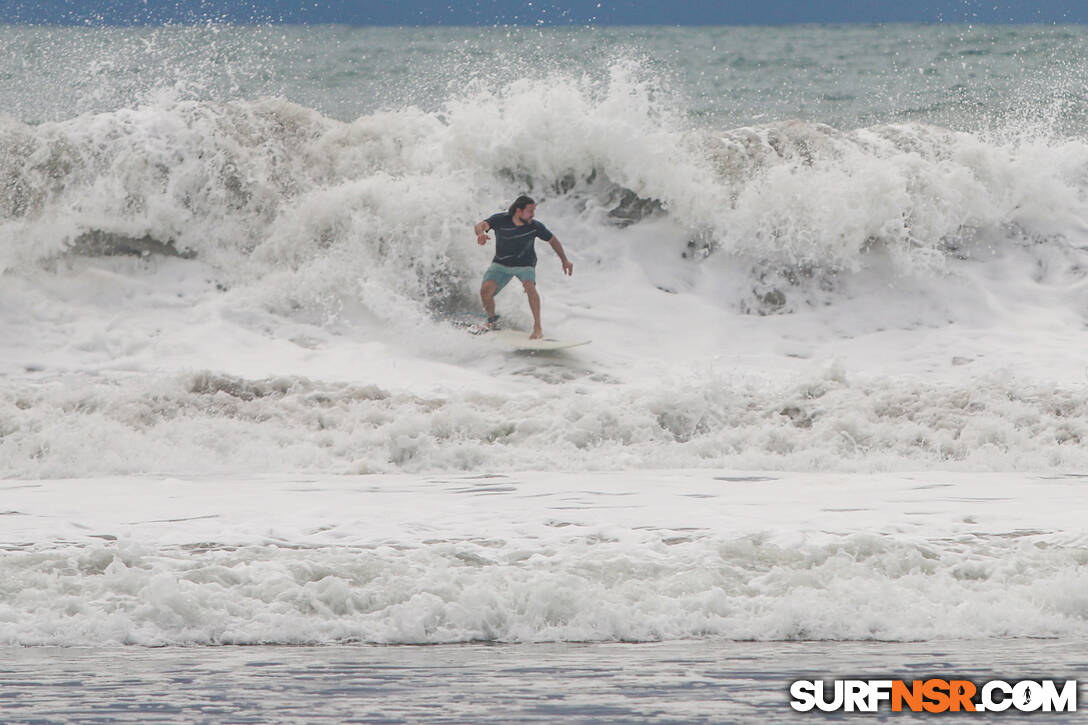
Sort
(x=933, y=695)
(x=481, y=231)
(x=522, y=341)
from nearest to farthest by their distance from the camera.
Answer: (x=933, y=695) < (x=481, y=231) < (x=522, y=341)

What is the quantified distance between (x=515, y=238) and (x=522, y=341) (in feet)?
2.80

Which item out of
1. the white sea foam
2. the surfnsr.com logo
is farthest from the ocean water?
the surfnsr.com logo

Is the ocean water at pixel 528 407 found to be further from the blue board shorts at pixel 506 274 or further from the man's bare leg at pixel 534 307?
the blue board shorts at pixel 506 274

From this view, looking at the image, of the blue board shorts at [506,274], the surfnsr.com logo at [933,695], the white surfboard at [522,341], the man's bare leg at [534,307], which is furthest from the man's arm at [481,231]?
the surfnsr.com logo at [933,695]

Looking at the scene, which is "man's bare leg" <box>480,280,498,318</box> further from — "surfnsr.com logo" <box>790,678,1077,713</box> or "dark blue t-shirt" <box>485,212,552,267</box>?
"surfnsr.com logo" <box>790,678,1077,713</box>

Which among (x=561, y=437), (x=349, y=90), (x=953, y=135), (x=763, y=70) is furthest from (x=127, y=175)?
(x=763, y=70)

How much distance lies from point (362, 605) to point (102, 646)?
2.90 ft

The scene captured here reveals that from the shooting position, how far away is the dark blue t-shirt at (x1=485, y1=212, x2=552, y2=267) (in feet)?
35.8

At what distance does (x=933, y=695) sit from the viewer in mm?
3574

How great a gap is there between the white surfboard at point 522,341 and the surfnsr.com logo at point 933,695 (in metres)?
7.14

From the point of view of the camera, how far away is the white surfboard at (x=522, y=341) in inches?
424

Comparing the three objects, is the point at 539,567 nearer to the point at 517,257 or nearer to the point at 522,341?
the point at 522,341

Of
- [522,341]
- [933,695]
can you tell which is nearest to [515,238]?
[522,341]

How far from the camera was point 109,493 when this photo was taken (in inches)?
271
